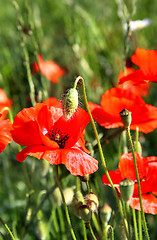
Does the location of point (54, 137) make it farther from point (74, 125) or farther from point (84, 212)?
point (84, 212)

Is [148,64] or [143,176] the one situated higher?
[148,64]

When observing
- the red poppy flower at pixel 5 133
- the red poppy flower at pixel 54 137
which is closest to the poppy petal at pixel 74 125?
the red poppy flower at pixel 54 137

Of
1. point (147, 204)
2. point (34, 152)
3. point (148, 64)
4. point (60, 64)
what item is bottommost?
point (147, 204)

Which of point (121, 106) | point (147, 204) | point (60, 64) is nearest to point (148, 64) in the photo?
point (121, 106)

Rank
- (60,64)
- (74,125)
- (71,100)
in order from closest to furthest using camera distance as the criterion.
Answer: (71,100) < (74,125) < (60,64)

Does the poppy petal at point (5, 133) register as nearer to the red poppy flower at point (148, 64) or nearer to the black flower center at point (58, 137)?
the black flower center at point (58, 137)

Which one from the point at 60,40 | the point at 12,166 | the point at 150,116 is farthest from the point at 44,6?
the point at 150,116

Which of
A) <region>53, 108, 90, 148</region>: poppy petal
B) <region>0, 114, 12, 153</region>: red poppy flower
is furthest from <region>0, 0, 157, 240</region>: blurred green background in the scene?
<region>0, 114, 12, 153</region>: red poppy flower
